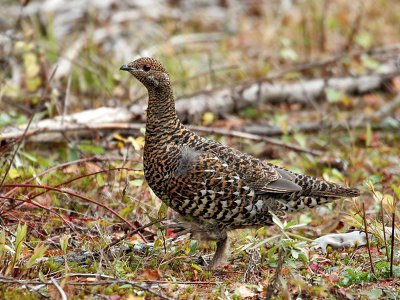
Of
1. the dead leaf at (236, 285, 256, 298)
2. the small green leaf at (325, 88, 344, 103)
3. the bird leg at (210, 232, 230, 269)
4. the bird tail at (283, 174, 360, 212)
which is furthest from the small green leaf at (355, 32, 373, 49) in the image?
the dead leaf at (236, 285, 256, 298)

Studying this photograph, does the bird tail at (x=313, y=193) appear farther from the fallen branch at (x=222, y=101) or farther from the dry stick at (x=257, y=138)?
the fallen branch at (x=222, y=101)

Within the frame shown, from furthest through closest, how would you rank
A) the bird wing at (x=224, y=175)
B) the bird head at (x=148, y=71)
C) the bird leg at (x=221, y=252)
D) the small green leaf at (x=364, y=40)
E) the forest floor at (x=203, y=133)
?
the small green leaf at (x=364, y=40), the bird head at (x=148, y=71), the bird leg at (x=221, y=252), the bird wing at (x=224, y=175), the forest floor at (x=203, y=133)

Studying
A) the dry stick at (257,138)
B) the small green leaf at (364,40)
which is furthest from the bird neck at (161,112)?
the small green leaf at (364,40)

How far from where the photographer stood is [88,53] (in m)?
9.57

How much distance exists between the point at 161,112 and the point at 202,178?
66 centimetres

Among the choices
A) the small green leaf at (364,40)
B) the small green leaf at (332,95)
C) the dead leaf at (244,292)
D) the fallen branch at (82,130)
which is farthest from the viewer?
the small green leaf at (364,40)

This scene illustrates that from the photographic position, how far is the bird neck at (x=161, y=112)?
564cm

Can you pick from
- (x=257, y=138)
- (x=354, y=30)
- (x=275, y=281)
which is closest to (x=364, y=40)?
(x=354, y=30)

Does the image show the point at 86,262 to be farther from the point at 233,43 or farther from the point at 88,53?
the point at 233,43

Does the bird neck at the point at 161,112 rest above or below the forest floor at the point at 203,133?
above

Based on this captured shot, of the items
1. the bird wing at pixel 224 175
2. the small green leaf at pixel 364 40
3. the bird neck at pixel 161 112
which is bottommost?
the bird wing at pixel 224 175

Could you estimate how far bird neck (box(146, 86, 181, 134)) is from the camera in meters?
5.64

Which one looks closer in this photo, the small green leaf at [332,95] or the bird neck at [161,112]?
the bird neck at [161,112]

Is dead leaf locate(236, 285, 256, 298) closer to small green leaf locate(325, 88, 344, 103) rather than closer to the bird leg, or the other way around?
the bird leg
